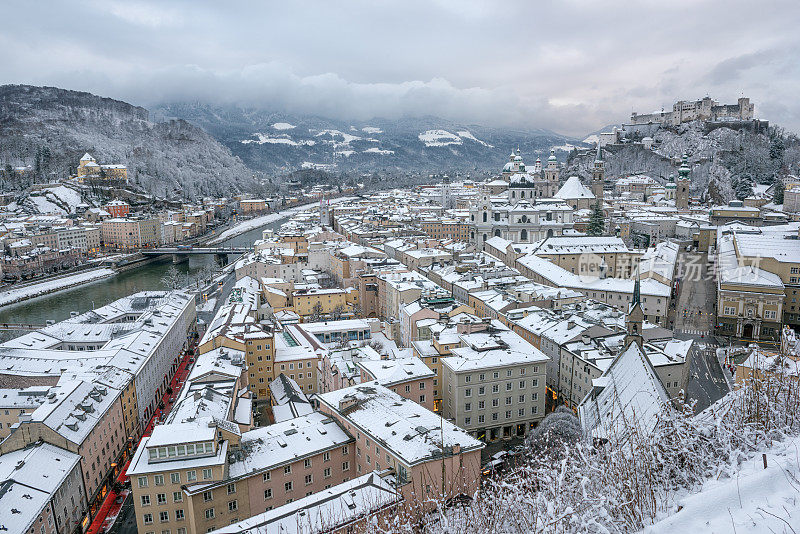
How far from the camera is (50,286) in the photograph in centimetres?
4828

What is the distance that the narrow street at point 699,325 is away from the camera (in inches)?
846

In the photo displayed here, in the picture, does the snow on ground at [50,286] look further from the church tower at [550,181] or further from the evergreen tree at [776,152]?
the evergreen tree at [776,152]

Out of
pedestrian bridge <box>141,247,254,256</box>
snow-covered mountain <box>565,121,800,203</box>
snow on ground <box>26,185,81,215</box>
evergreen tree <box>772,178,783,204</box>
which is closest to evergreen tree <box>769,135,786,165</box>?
snow-covered mountain <box>565,121,800,203</box>

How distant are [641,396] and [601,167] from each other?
2417 inches

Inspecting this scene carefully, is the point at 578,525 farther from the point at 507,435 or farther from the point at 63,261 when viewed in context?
the point at 63,261

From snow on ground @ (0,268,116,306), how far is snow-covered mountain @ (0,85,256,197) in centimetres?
4340

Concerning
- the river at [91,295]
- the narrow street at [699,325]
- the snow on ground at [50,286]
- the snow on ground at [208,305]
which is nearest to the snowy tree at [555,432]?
the narrow street at [699,325]

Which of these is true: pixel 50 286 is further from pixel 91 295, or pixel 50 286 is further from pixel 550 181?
pixel 550 181

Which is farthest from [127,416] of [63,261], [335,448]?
[63,261]

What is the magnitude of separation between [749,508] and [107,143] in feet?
463

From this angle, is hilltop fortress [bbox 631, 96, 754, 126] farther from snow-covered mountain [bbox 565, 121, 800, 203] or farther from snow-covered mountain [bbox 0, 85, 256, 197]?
snow-covered mountain [bbox 0, 85, 256, 197]

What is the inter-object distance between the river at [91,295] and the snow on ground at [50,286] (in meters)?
0.57

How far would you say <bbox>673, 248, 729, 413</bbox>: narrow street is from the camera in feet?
70.5

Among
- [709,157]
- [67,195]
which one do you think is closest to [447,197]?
[709,157]
